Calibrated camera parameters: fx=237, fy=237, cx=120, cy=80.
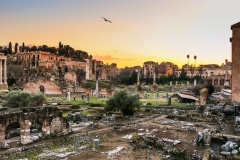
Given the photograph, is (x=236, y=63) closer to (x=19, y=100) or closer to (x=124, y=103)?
(x=124, y=103)

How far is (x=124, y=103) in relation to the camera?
90.2 feet

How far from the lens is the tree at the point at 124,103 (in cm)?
2761

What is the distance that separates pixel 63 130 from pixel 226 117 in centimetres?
1775

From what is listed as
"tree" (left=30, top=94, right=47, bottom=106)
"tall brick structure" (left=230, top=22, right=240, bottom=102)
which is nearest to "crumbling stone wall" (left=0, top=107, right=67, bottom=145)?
"tree" (left=30, top=94, right=47, bottom=106)

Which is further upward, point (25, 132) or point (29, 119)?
point (29, 119)

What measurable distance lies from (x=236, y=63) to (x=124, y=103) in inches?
538

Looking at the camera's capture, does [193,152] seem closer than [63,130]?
Yes

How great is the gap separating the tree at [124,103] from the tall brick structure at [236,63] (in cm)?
1118

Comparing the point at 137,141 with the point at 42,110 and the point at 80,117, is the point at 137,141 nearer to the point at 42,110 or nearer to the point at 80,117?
the point at 42,110

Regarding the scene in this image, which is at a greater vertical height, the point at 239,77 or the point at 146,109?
the point at 239,77

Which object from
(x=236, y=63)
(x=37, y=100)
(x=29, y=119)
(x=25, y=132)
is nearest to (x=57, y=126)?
(x=29, y=119)

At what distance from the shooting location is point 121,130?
68.3ft

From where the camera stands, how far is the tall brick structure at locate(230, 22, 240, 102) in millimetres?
27047

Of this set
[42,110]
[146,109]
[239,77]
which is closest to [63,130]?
[42,110]
